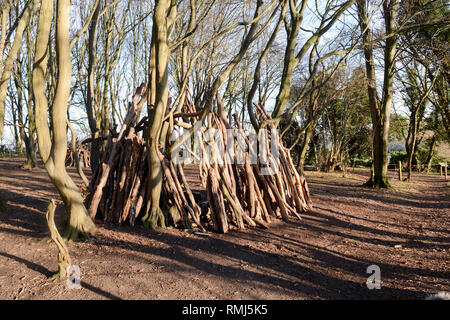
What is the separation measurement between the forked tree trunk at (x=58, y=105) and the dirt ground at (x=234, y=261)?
549 millimetres

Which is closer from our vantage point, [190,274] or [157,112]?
[190,274]

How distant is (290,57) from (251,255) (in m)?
4.26

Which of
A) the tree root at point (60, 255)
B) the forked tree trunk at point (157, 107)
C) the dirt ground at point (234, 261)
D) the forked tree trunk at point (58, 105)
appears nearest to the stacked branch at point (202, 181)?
the forked tree trunk at point (157, 107)

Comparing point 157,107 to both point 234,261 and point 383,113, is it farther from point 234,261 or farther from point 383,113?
point 383,113

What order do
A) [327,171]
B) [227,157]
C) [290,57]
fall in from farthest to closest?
[327,171]
[290,57]
[227,157]

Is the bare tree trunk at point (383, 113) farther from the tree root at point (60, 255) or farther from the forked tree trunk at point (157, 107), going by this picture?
the tree root at point (60, 255)

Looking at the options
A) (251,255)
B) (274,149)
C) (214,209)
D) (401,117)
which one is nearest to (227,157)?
(214,209)

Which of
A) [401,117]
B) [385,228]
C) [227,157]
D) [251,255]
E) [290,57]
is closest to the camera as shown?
[251,255]

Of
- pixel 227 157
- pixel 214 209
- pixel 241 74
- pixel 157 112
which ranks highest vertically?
pixel 241 74

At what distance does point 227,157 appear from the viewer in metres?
4.86

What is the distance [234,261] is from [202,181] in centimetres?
168

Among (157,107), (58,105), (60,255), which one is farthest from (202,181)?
(60,255)

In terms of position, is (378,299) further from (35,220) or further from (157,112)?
(35,220)

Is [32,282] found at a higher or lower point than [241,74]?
lower
